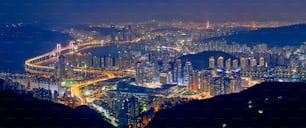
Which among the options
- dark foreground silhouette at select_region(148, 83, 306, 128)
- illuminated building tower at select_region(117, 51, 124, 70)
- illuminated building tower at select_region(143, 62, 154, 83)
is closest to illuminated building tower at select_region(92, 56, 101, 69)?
illuminated building tower at select_region(117, 51, 124, 70)

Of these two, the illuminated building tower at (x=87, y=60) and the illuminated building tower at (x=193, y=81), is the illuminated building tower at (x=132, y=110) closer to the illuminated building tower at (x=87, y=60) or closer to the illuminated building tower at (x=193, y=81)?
the illuminated building tower at (x=193, y=81)

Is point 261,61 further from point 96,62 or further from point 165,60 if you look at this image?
point 96,62

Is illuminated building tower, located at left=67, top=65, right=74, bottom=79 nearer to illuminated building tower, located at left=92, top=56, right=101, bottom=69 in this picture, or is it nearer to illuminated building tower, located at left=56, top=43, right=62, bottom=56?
illuminated building tower, located at left=92, top=56, right=101, bottom=69

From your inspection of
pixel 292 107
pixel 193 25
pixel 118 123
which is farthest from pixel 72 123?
pixel 193 25

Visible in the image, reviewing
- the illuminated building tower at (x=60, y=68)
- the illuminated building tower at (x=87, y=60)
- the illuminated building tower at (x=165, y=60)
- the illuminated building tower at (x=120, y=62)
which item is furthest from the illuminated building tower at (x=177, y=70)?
the illuminated building tower at (x=60, y=68)

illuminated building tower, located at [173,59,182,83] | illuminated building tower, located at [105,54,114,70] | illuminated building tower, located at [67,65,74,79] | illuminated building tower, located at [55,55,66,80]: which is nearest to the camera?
illuminated building tower, located at [173,59,182,83]

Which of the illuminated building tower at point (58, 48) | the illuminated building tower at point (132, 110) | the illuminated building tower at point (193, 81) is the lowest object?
the illuminated building tower at point (132, 110)

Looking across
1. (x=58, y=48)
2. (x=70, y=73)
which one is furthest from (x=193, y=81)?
(x=58, y=48)

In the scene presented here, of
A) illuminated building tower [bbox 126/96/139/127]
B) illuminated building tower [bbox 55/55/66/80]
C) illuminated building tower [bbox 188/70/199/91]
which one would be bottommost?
illuminated building tower [bbox 126/96/139/127]
